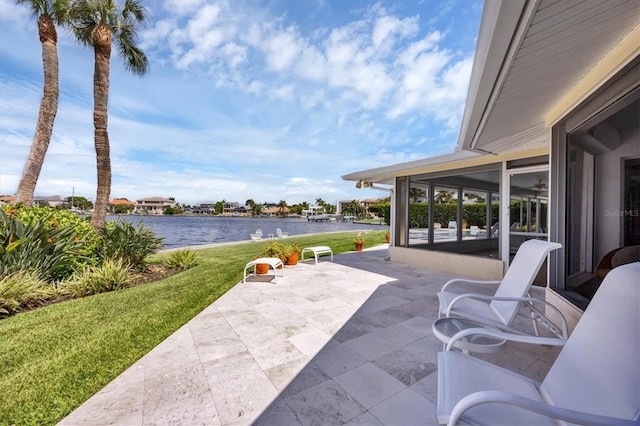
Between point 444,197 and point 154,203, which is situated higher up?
point 154,203

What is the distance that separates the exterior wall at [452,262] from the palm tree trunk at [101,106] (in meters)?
8.97

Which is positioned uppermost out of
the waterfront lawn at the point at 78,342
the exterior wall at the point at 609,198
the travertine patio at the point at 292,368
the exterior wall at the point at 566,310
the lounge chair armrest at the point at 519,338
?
the exterior wall at the point at 609,198

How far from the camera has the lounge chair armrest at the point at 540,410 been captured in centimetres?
105

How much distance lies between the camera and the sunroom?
2082 mm

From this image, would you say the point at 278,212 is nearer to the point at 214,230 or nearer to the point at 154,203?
the point at 154,203

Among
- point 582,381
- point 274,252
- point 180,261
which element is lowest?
point 180,261

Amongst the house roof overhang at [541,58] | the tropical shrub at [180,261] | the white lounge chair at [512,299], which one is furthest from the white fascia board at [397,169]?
the tropical shrub at [180,261]

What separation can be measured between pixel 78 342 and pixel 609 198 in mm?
7204

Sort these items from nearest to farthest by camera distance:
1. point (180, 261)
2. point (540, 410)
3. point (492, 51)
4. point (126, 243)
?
1. point (540, 410)
2. point (492, 51)
3. point (126, 243)
4. point (180, 261)

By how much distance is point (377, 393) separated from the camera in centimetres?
232

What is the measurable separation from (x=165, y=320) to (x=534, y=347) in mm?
4669

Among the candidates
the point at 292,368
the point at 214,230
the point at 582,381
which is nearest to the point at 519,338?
the point at 582,381

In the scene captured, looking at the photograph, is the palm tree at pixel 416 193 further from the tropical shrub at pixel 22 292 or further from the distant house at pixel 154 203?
the distant house at pixel 154 203

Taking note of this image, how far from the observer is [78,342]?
3.26m
